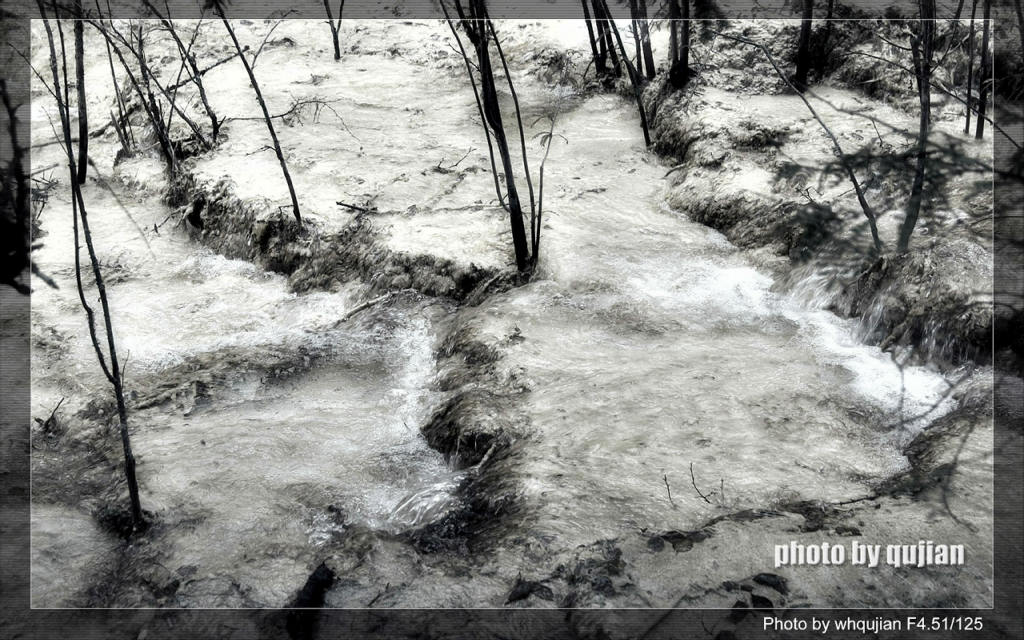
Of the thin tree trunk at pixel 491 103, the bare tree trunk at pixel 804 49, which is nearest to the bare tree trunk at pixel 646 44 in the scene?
the bare tree trunk at pixel 804 49

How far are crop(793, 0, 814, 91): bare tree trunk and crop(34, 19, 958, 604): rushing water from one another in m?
2.72

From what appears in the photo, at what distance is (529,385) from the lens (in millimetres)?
5777

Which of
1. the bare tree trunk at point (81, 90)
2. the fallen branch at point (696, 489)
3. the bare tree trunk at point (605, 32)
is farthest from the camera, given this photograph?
the bare tree trunk at point (605, 32)

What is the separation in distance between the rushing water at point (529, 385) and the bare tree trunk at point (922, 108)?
920mm

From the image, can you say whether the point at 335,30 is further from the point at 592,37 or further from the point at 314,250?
the point at 314,250

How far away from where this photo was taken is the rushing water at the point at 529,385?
4.53m

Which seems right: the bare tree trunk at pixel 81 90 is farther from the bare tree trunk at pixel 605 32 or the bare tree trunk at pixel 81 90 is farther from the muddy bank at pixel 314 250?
the bare tree trunk at pixel 605 32

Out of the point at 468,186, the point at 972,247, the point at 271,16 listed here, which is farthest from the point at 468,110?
the point at 972,247

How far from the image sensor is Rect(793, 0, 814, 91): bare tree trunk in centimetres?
978

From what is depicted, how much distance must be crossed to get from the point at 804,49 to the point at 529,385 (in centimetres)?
704

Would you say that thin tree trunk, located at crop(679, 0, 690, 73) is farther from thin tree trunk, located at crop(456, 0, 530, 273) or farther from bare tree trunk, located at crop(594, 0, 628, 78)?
thin tree trunk, located at crop(456, 0, 530, 273)

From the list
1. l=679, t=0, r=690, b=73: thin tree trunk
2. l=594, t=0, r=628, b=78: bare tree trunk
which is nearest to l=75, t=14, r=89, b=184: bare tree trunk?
l=594, t=0, r=628, b=78: bare tree trunk

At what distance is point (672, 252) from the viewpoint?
25.9ft

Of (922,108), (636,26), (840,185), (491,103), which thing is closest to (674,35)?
(636,26)
